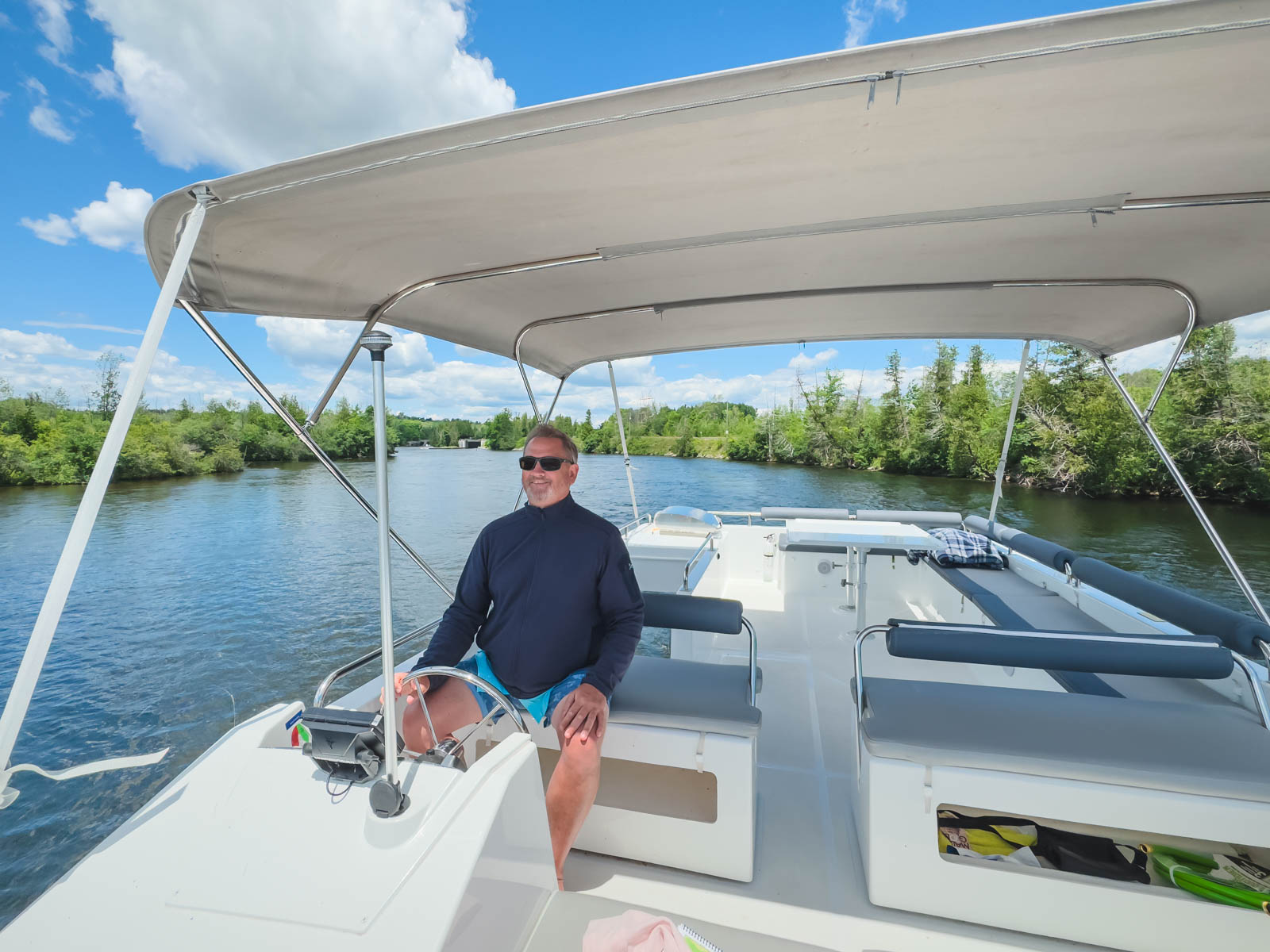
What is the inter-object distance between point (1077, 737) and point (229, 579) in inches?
523

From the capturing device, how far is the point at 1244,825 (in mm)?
1234

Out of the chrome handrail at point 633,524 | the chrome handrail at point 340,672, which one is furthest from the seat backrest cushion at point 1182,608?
the chrome handrail at point 633,524

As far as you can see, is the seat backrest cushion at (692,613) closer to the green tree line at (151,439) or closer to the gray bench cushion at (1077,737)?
the gray bench cushion at (1077,737)

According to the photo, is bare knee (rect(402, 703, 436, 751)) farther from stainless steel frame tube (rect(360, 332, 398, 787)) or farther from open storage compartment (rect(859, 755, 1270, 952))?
open storage compartment (rect(859, 755, 1270, 952))

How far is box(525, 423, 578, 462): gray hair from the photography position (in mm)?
1906

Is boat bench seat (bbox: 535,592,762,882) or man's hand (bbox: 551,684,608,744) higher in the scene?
man's hand (bbox: 551,684,608,744)

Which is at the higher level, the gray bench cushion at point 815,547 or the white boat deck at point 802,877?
the gray bench cushion at point 815,547

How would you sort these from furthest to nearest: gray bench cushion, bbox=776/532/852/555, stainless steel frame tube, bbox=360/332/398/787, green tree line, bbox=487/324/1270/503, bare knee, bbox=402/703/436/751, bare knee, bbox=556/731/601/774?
green tree line, bbox=487/324/1270/503
gray bench cushion, bbox=776/532/852/555
bare knee, bbox=402/703/436/751
bare knee, bbox=556/731/601/774
stainless steel frame tube, bbox=360/332/398/787

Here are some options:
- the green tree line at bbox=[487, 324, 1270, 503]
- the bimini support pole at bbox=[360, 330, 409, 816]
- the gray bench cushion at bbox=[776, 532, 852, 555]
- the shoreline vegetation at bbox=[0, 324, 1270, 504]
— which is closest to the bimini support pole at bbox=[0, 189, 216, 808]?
the bimini support pole at bbox=[360, 330, 409, 816]

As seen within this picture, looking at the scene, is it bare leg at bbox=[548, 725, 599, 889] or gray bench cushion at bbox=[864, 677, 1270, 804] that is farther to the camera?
bare leg at bbox=[548, 725, 599, 889]

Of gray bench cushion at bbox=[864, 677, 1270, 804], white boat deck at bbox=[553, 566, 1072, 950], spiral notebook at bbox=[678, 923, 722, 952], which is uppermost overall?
gray bench cushion at bbox=[864, 677, 1270, 804]

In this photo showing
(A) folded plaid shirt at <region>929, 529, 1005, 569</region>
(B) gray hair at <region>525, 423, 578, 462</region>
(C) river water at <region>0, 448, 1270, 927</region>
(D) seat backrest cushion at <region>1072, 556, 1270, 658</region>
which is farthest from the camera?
(C) river water at <region>0, 448, 1270, 927</region>

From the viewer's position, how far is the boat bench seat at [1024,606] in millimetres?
1973

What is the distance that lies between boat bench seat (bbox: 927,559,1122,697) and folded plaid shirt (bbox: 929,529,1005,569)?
43mm
